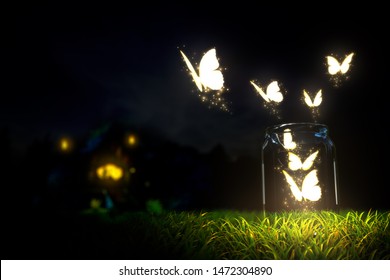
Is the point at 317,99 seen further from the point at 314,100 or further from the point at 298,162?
the point at 298,162

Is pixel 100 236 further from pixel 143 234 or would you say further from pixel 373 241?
pixel 373 241

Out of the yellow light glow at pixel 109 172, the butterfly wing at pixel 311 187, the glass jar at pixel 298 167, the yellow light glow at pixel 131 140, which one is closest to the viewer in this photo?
the butterfly wing at pixel 311 187

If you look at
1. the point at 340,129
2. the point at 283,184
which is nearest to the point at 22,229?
the point at 283,184

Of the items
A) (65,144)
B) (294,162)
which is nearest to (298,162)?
(294,162)

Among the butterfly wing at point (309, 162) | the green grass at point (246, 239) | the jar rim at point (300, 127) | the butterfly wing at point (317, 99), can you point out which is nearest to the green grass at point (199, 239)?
the green grass at point (246, 239)

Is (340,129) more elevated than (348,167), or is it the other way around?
(340,129)

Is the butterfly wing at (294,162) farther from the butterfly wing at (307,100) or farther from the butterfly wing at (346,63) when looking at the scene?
the butterfly wing at (346,63)
